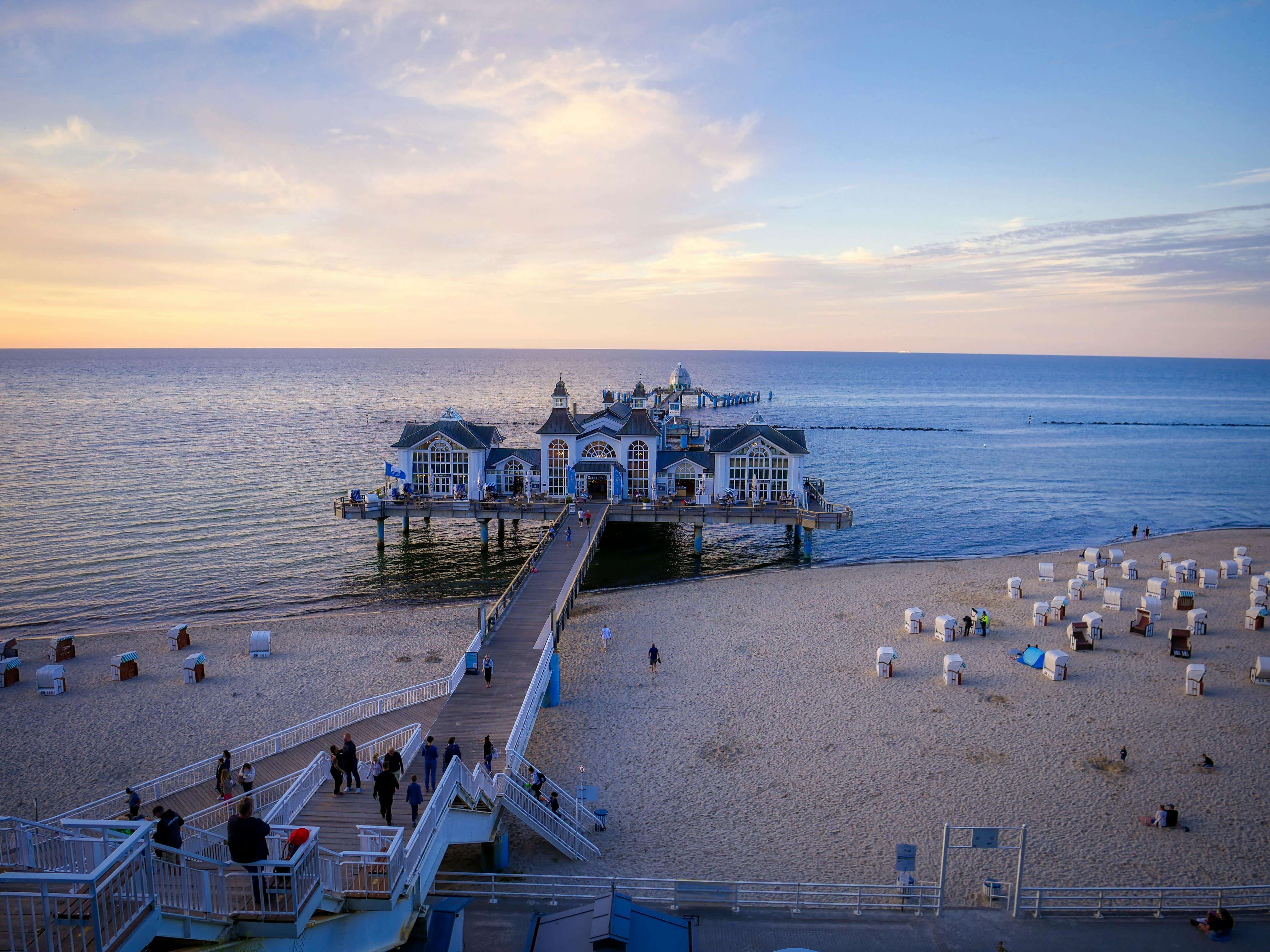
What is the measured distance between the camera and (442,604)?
119 ft

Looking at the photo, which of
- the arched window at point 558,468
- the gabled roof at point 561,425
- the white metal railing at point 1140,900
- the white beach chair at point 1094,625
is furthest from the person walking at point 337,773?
the arched window at point 558,468

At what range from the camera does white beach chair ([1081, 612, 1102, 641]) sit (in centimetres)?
2916

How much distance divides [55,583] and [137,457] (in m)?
39.0

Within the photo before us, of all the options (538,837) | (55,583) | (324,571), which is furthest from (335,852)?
(55,583)

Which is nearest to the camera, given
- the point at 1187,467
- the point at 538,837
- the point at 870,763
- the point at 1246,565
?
the point at 538,837

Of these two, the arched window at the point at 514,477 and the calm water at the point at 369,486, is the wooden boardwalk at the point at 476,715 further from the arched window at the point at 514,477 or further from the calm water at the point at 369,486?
the arched window at the point at 514,477

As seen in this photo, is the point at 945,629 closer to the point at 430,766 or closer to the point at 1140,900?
the point at 1140,900

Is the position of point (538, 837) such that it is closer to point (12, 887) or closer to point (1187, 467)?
point (12, 887)

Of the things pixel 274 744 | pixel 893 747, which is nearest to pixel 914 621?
pixel 893 747

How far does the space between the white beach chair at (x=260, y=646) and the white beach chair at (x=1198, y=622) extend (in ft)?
112

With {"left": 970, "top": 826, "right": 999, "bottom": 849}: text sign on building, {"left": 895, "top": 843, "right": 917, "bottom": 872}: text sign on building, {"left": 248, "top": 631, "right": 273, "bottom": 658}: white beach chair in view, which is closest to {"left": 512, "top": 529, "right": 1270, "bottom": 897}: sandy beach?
{"left": 895, "top": 843, "right": 917, "bottom": 872}: text sign on building

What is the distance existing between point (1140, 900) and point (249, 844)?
15.9 metres

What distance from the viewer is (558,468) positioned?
150 feet

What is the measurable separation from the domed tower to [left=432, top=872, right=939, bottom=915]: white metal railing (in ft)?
349
